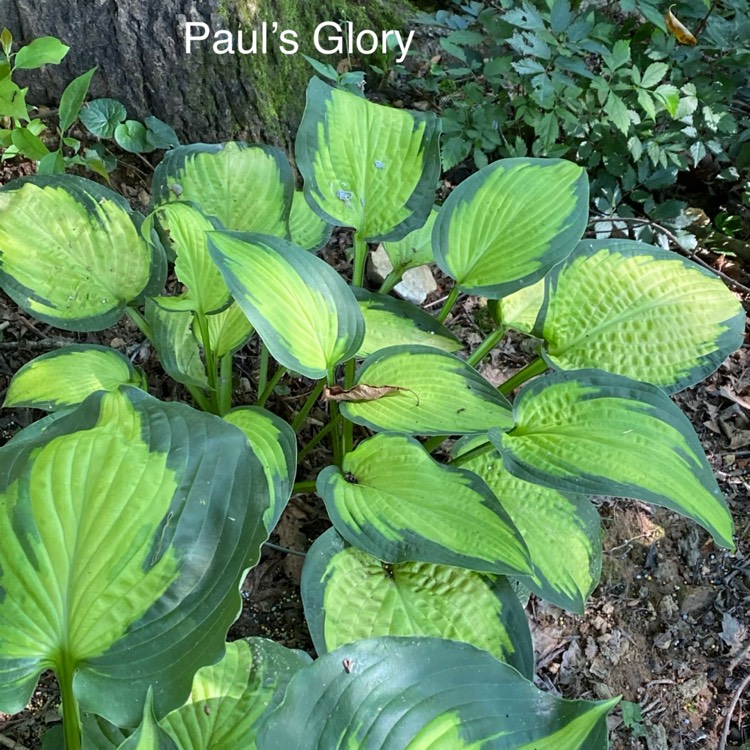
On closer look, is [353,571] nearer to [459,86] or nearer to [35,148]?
[35,148]

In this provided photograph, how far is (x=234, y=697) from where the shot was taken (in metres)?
0.99

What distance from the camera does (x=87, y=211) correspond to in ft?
4.35

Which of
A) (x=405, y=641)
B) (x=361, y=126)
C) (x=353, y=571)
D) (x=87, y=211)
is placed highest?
(x=361, y=126)

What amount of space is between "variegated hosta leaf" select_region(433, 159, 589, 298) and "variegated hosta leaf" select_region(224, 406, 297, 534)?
46cm

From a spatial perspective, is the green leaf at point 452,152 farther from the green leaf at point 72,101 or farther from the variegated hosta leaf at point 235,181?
the green leaf at point 72,101

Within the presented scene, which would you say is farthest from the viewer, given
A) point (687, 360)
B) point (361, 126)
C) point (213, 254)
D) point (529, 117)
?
point (529, 117)

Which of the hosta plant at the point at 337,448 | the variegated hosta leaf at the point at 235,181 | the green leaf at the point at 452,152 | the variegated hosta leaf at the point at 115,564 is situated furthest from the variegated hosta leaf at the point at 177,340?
the green leaf at the point at 452,152

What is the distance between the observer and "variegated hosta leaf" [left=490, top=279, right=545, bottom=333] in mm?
1436

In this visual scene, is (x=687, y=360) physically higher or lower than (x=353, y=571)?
higher

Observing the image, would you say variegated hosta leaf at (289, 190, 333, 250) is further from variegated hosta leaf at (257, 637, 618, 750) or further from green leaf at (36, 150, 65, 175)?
variegated hosta leaf at (257, 637, 618, 750)

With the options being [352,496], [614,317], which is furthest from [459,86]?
[352,496]

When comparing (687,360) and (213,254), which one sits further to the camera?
(687,360)

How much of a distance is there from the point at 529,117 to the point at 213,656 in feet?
4.83

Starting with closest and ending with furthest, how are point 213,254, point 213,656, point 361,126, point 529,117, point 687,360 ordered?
1. point 213,656
2. point 213,254
3. point 687,360
4. point 361,126
5. point 529,117
